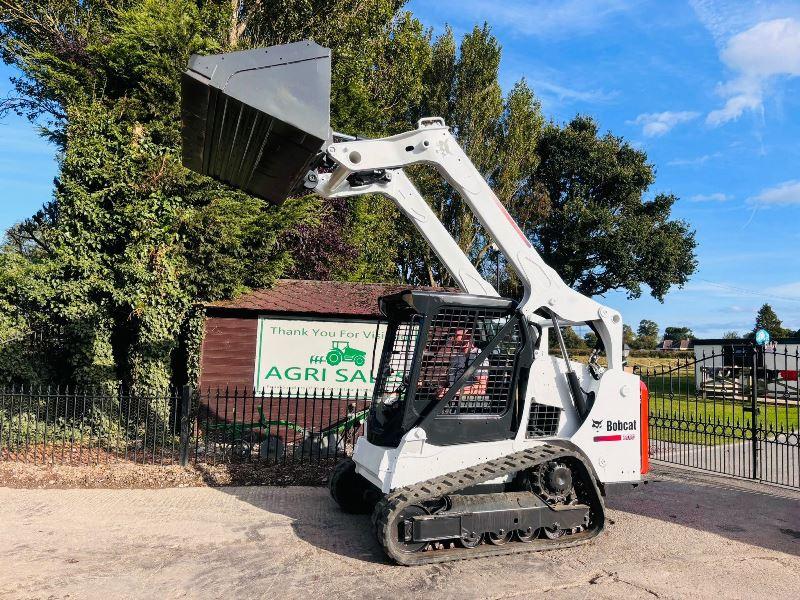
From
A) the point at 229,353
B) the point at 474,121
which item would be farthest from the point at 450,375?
the point at 474,121

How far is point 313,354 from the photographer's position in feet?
38.6

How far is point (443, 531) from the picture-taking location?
520cm

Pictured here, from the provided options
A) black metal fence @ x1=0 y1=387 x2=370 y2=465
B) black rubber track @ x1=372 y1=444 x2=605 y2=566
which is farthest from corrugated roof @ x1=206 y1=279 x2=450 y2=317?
black rubber track @ x1=372 y1=444 x2=605 y2=566

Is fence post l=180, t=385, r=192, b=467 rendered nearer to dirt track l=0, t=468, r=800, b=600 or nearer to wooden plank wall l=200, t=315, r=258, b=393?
dirt track l=0, t=468, r=800, b=600

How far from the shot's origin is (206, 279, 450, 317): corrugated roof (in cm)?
1163

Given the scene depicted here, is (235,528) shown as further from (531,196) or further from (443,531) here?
(531,196)

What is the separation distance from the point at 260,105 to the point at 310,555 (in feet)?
13.3

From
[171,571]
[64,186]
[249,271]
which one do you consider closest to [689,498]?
[171,571]

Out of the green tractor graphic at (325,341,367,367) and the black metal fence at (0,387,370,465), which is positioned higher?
the green tractor graphic at (325,341,367,367)

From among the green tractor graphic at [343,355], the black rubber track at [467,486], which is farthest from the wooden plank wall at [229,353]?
the black rubber track at [467,486]

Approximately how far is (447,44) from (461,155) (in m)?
23.0

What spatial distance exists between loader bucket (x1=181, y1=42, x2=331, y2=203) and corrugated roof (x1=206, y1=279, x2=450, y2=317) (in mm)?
6328

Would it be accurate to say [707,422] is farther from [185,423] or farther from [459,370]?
[185,423]

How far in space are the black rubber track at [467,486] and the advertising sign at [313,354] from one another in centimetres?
621
